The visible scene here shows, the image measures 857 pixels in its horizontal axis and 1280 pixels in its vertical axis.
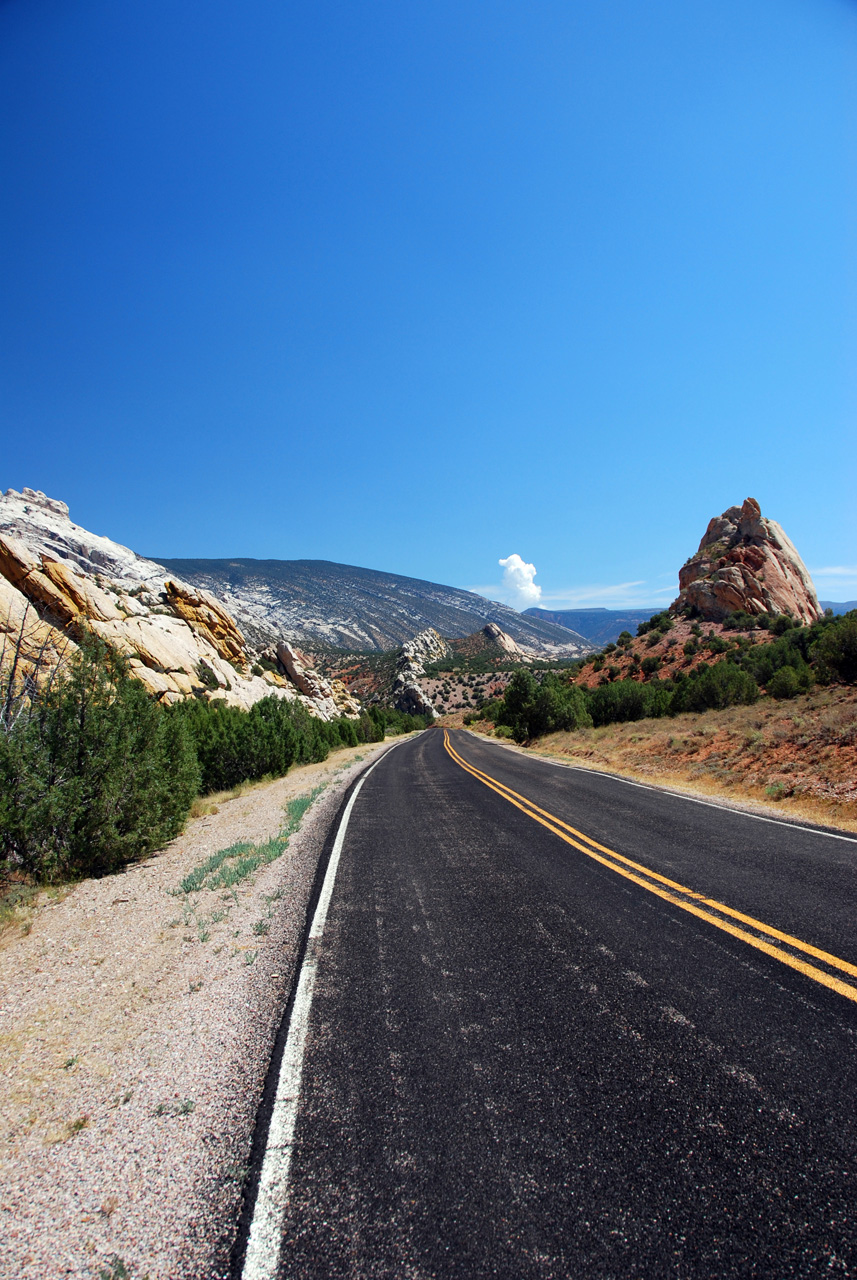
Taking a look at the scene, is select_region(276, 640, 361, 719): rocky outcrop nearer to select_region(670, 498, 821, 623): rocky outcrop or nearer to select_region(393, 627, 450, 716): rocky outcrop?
select_region(393, 627, 450, 716): rocky outcrop

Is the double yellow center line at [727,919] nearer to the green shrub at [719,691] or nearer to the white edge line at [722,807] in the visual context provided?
the white edge line at [722,807]

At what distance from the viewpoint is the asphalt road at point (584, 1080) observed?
2.03 metres

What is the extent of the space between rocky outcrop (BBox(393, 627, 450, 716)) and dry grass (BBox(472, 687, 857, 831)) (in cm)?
7276

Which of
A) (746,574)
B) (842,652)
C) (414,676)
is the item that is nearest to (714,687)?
(842,652)

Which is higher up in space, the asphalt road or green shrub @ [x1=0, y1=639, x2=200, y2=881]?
green shrub @ [x1=0, y1=639, x2=200, y2=881]

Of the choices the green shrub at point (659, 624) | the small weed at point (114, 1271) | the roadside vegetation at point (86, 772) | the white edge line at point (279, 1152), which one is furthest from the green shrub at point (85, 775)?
the green shrub at point (659, 624)

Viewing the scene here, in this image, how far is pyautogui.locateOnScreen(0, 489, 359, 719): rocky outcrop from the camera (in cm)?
2112

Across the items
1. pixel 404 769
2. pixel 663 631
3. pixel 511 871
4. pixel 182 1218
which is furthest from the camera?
pixel 663 631

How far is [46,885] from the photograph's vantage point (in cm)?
745

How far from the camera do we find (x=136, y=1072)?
10.9 feet

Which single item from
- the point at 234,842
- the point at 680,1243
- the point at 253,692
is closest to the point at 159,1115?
the point at 680,1243

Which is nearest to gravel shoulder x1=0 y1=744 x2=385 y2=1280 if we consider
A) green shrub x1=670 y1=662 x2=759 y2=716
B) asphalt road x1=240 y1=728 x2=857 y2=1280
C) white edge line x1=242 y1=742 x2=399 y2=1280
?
white edge line x1=242 y1=742 x2=399 y2=1280

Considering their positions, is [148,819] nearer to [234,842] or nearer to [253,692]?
[234,842]

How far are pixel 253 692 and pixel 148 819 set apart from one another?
35.4 m
